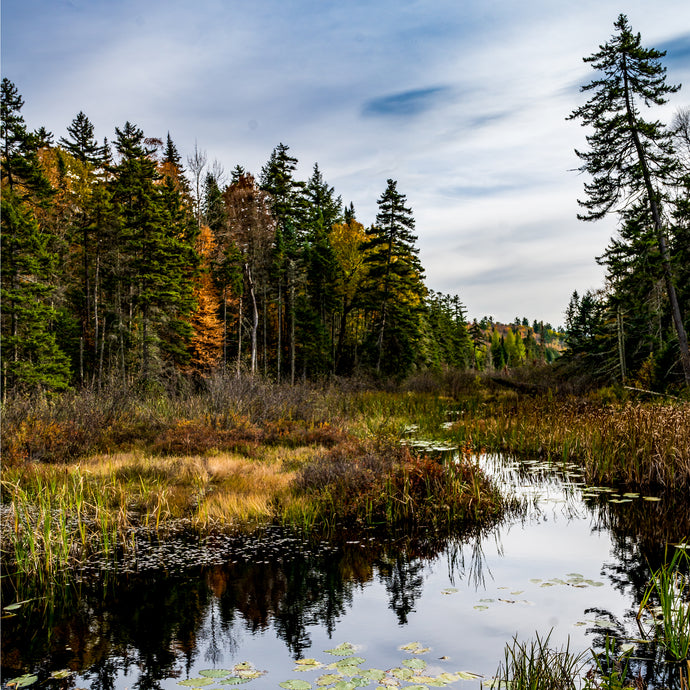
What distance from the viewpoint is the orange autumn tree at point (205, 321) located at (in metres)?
29.6

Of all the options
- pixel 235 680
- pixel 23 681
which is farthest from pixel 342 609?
pixel 23 681

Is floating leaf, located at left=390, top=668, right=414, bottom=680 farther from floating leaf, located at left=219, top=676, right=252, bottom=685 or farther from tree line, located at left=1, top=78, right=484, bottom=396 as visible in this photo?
tree line, located at left=1, top=78, right=484, bottom=396

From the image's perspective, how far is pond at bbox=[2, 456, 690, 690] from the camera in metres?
3.49

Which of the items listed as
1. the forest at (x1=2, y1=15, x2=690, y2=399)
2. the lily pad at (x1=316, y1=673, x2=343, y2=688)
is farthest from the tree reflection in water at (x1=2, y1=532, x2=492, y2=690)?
the forest at (x1=2, y1=15, x2=690, y2=399)

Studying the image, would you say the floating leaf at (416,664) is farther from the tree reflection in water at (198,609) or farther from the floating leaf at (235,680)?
the floating leaf at (235,680)

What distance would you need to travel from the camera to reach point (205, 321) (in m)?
30.1

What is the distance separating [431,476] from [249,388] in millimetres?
7455

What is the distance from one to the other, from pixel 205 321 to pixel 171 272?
6.45 metres

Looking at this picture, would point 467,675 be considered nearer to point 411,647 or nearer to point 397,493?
point 411,647

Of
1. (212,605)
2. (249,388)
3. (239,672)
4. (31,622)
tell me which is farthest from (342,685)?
(249,388)

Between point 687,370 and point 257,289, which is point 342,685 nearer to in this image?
point 687,370

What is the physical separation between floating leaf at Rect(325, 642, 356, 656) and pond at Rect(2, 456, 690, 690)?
2 centimetres

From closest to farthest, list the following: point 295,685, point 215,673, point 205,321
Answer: point 295,685
point 215,673
point 205,321

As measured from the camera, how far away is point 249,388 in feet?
45.6
